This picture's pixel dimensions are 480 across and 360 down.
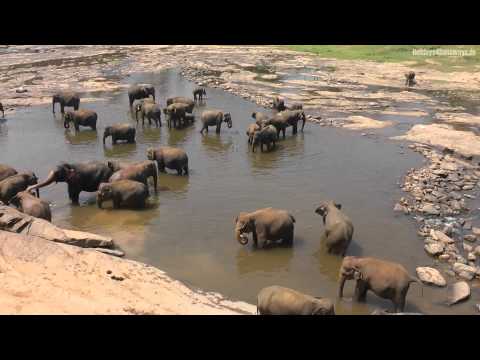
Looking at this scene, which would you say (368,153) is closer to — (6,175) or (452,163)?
(452,163)

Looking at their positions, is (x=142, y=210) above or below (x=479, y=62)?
below

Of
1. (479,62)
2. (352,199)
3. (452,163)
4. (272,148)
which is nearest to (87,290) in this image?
(352,199)

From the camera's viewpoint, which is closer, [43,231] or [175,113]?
[43,231]

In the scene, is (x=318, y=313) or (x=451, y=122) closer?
(x=318, y=313)

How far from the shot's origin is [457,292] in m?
11.3

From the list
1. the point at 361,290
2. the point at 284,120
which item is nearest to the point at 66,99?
the point at 284,120

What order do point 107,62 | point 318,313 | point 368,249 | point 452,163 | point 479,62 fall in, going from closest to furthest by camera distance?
1. point 318,313
2. point 368,249
3. point 452,163
4. point 479,62
5. point 107,62

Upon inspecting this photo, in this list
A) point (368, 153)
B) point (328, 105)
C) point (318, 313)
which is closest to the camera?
point (318, 313)

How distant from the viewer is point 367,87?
1468 inches

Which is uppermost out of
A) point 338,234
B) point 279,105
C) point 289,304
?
point 279,105

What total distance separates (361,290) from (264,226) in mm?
3306

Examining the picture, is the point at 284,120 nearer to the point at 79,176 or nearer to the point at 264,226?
the point at 79,176

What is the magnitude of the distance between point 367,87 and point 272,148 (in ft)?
58.5

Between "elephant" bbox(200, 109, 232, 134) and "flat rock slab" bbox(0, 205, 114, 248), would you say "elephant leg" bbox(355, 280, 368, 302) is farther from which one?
"elephant" bbox(200, 109, 232, 134)
